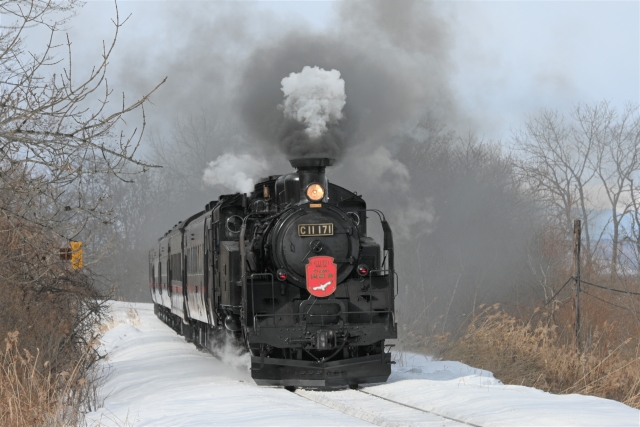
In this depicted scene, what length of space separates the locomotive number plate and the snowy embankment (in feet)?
7.35

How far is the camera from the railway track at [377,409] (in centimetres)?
812

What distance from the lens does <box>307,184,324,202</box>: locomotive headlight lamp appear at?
1143 centimetres

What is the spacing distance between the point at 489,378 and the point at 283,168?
28416mm

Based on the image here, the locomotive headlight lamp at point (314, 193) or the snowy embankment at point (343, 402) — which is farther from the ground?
the locomotive headlight lamp at point (314, 193)

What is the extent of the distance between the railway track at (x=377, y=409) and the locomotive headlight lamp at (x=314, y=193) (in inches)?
108

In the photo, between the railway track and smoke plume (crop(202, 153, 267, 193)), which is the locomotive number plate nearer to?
the railway track

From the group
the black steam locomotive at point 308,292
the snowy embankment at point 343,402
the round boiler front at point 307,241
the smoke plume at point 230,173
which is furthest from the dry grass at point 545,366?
the smoke plume at point 230,173

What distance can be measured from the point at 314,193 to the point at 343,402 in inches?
124

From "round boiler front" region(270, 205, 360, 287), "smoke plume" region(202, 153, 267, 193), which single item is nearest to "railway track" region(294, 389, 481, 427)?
"round boiler front" region(270, 205, 360, 287)

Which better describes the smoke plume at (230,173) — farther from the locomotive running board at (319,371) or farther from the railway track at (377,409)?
the railway track at (377,409)

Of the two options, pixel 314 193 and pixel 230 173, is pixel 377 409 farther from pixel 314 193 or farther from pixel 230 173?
pixel 230 173

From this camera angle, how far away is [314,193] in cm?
1145

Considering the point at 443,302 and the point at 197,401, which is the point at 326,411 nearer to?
the point at 197,401

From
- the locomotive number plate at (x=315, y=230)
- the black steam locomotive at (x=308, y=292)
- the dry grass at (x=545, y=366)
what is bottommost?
the dry grass at (x=545, y=366)
